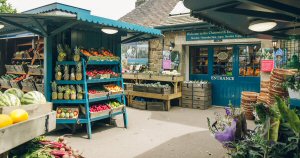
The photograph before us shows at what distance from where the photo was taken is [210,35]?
1130 centimetres

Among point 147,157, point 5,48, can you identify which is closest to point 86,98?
point 147,157

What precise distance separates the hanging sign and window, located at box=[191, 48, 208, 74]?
280 cm

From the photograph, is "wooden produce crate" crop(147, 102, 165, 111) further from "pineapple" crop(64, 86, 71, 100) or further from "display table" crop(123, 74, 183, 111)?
"pineapple" crop(64, 86, 71, 100)

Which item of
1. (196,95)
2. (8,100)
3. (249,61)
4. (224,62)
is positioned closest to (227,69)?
(224,62)

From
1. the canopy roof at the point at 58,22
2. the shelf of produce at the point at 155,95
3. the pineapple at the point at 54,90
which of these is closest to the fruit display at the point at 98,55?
the canopy roof at the point at 58,22

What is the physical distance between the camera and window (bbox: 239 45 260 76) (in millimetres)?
10719

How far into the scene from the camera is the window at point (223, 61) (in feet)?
37.3

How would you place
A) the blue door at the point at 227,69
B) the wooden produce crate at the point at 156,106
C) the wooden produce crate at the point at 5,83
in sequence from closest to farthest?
1. the wooden produce crate at the point at 5,83
2. the blue door at the point at 227,69
3. the wooden produce crate at the point at 156,106

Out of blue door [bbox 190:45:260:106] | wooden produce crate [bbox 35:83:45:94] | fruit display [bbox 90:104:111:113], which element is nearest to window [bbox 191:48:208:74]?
blue door [bbox 190:45:260:106]

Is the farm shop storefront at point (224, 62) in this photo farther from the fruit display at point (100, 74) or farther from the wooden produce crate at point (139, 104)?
the fruit display at point (100, 74)

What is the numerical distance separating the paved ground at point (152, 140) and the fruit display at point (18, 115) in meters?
3.18

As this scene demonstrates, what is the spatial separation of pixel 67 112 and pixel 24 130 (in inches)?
190

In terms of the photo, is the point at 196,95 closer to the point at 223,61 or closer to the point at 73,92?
the point at 223,61

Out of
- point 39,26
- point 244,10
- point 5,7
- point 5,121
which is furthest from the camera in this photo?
point 5,7
